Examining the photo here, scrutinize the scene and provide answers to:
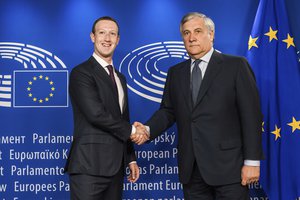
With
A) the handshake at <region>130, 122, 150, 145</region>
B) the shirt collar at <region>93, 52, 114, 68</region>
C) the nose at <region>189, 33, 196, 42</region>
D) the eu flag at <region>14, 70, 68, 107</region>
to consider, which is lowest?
the handshake at <region>130, 122, 150, 145</region>

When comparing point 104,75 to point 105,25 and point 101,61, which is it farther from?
point 105,25

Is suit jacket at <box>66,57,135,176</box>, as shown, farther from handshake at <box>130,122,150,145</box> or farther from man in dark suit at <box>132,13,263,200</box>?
man in dark suit at <box>132,13,263,200</box>

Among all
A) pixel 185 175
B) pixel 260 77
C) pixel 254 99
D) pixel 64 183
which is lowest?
pixel 64 183

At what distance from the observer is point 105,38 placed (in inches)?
113

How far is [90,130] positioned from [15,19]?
172cm

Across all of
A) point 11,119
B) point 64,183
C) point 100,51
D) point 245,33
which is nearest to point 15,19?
point 11,119

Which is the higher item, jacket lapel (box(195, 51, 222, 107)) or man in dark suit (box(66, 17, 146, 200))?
jacket lapel (box(195, 51, 222, 107))

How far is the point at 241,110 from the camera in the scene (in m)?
2.56

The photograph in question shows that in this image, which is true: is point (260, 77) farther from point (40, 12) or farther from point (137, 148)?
point (40, 12)

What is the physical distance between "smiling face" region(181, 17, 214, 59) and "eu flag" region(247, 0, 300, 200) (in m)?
0.80

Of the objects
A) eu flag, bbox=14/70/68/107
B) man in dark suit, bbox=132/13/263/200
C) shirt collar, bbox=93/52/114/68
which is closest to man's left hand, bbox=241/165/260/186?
man in dark suit, bbox=132/13/263/200

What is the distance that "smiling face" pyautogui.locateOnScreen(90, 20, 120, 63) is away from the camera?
9.39ft

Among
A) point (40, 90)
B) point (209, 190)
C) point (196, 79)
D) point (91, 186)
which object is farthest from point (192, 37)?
point (40, 90)

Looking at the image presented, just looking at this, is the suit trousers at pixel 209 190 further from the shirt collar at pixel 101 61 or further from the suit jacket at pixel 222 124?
the shirt collar at pixel 101 61
